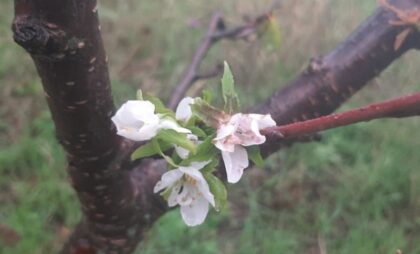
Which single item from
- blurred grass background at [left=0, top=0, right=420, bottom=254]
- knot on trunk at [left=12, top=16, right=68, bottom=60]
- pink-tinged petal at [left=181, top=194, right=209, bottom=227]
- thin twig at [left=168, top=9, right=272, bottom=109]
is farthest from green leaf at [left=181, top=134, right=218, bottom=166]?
blurred grass background at [left=0, top=0, right=420, bottom=254]

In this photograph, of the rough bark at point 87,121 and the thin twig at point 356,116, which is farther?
the rough bark at point 87,121

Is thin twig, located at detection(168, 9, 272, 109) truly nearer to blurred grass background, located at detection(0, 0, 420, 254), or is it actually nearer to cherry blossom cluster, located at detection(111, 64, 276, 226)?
blurred grass background, located at detection(0, 0, 420, 254)

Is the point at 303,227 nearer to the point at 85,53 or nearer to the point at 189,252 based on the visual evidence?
the point at 189,252

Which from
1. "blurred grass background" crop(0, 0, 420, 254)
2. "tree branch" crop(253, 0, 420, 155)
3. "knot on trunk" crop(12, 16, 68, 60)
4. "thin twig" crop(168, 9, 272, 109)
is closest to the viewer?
"knot on trunk" crop(12, 16, 68, 60)

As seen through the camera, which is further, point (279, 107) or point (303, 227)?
point (303, 227)

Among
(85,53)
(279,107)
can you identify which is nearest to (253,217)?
(279,107)

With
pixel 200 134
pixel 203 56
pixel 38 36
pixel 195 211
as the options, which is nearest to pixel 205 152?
pixel 200 134

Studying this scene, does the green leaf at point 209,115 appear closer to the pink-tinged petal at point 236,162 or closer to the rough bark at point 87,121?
the pink-tinged petal at point 236,162

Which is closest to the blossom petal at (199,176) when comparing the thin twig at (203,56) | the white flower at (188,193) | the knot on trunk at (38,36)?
the white flower at (188,193)
